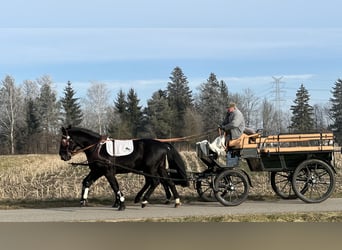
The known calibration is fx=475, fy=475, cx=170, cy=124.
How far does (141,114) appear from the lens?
77188mm

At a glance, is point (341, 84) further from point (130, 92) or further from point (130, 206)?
point (130, 206)

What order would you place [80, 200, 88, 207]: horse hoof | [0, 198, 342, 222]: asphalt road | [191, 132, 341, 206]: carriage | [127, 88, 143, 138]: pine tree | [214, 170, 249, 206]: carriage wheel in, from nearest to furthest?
[0, 198, 342, 222]: asphalt road, [214, 170, 249, 206]: carriage wheel, [191, 132, 341, 206]: carriage, [80, 200, 88, 207]: horse hoof, [127, 88, 143, 138]: pine tree

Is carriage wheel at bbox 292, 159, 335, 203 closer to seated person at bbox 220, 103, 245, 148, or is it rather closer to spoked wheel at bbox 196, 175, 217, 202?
seated person at bbox 220, 103, 245, 148

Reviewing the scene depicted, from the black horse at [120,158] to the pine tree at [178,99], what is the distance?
199 ft

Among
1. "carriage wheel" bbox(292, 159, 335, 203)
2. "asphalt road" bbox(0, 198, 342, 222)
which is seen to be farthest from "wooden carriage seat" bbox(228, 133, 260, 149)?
"asphalt road" bbox(0, 198, 342, 222)

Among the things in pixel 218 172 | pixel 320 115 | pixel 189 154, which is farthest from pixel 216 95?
pixel 218 172

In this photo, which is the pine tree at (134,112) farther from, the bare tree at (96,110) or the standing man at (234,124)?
the standing man at (234,124)

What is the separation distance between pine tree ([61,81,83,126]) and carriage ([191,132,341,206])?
66172mm

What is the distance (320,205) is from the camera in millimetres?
11344

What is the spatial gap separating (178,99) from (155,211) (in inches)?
2866

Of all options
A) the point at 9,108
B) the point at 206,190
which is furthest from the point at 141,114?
the point at 206,190

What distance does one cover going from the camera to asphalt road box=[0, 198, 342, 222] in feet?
33.0

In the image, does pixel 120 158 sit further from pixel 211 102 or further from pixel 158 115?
pixel 211 102

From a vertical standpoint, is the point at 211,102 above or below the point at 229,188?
above
